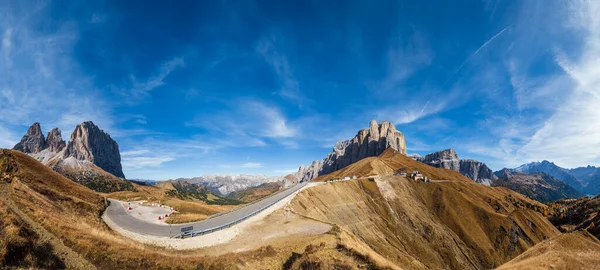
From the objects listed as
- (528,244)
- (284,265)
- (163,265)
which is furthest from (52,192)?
(528,244)

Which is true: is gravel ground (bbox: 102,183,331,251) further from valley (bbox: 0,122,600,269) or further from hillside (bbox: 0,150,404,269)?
hillside (bbox: 0,150,404,269)

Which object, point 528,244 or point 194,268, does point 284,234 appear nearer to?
point 194,268

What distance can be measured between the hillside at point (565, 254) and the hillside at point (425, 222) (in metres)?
42.8

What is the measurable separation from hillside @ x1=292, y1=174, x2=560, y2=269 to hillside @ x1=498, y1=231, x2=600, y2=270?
42.8 meters

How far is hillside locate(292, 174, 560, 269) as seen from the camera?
300 ft

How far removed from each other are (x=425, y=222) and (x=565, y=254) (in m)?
102

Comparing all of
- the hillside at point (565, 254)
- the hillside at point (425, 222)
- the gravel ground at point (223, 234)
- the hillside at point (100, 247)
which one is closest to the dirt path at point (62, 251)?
the hillside at point (100, 247)

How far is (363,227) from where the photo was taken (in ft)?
306

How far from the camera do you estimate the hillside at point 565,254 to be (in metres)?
33.6

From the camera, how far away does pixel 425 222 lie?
130000 millimetres

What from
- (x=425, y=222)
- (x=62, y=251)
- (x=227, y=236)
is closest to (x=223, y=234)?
(x=227, y=236)

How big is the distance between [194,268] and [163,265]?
2.85m

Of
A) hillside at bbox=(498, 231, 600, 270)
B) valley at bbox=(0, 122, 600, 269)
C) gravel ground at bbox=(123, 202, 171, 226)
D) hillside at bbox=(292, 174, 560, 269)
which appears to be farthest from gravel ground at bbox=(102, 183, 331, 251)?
hillside at bbox=(498, 231, 600, 270)

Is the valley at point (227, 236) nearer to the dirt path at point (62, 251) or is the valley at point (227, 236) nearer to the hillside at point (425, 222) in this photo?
the dirt path at point (62, 251)
